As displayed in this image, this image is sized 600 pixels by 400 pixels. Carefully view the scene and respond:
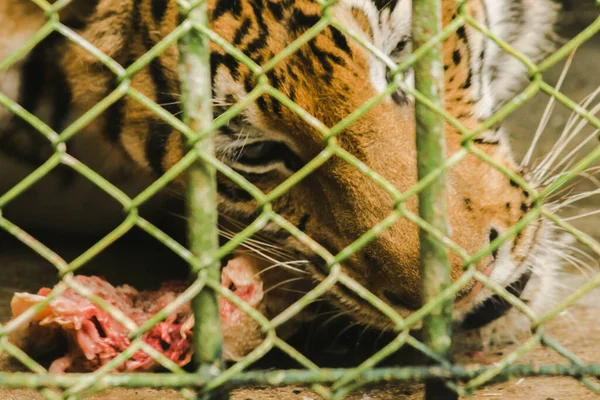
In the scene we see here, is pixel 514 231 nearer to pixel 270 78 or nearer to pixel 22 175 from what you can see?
pixel 270 78

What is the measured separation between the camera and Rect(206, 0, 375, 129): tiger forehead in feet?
6.55

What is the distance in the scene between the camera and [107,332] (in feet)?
7.33

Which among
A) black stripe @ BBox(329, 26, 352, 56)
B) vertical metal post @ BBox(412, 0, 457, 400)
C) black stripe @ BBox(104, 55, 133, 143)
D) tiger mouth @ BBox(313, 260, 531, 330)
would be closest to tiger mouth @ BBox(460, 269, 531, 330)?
tiger mouth @ BBox(313, 260, 531, 330)

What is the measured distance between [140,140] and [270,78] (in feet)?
2.75

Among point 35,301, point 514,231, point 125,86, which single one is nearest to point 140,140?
point 35,301

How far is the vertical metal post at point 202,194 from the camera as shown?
1461 mm

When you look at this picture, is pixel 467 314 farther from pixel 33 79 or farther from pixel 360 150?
pixel 33 79

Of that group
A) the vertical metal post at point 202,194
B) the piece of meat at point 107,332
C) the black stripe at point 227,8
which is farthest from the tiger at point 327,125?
the vertical metal post at point 202,194

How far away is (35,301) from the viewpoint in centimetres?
221

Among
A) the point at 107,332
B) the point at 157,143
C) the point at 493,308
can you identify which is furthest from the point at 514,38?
the point at 107,332

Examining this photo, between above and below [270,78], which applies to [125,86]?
below

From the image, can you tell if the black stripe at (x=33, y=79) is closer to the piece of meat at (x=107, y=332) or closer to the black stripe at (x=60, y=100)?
the black stripe at (x=60, y=100)

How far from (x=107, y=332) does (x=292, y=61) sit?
3.00 ft

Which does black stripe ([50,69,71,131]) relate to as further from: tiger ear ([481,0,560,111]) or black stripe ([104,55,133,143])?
tiger ear ([481,0,560,111])
